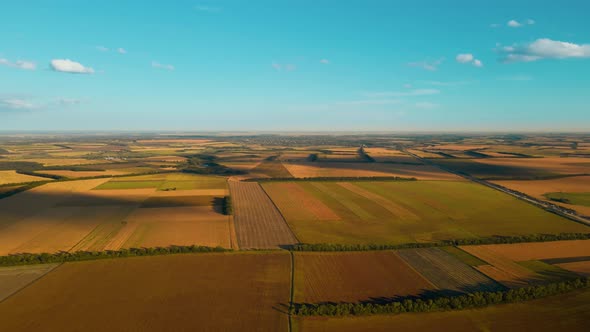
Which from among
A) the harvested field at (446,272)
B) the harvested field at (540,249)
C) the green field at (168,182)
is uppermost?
the green field at (168,182)

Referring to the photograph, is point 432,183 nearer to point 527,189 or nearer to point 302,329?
point 527,189

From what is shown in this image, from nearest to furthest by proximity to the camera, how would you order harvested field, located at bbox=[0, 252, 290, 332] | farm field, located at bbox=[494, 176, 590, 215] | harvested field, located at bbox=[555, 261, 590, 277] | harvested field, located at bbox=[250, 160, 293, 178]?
1. harvested field, located at bbox=[0, 252, 290, 332]
2. harvested field, located at bbox=[555, 261, 590, 277]
3. farm field, located at bbox=[494, 176, 590, 215]
4. harvested field, located at bbox=[250, 160, 293, 178]

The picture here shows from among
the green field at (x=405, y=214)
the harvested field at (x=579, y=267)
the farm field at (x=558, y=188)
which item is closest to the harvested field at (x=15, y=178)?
the green field at (x=405, y=214)

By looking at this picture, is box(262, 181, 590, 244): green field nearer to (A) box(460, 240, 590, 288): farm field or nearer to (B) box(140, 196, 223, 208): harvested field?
(A) box(460, 240, 590, 288): farm field

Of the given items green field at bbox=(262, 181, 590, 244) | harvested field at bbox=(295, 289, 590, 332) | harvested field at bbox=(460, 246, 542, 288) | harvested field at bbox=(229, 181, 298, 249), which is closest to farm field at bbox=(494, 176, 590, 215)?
green field at bbox=(262, 181, 590, 244)

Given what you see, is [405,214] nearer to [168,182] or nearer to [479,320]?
[479,320]

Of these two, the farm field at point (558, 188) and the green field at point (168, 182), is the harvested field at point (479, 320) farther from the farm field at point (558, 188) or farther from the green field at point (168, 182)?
the green field at point (168, 182)

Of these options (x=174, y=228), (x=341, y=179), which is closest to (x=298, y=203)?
(x=174, y=228)
